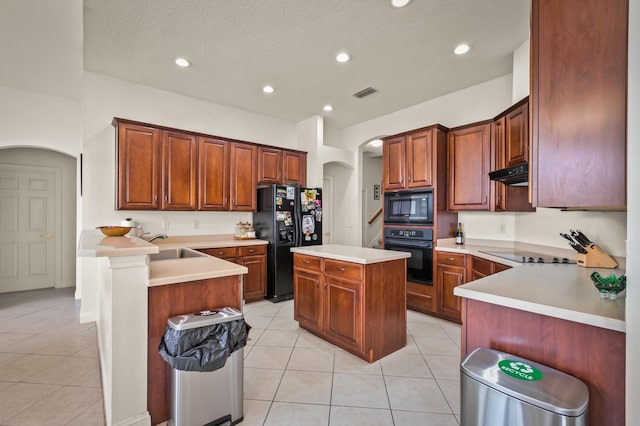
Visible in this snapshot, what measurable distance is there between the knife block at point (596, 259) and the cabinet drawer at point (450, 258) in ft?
3.83

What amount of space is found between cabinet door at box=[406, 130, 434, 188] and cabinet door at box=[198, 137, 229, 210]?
256 cm

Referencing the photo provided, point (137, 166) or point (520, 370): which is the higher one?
point (137, 166)

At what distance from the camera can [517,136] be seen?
2801 mm

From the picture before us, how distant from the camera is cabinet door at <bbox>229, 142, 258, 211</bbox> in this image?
14.0ft

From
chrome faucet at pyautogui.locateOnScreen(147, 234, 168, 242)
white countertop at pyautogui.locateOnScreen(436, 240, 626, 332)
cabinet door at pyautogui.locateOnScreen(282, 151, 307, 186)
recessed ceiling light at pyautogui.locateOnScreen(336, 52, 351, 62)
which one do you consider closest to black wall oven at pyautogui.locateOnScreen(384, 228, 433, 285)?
white countertop at pyautogui.locateOnScreen(436, 240, 626, 332)

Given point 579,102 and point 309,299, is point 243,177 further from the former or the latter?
point 579,102

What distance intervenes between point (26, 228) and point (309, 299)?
4839 mm

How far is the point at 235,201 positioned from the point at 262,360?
2419 millimetres

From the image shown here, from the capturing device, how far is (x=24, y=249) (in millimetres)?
4594

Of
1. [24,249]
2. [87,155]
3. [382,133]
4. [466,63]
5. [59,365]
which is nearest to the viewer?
[59,365]

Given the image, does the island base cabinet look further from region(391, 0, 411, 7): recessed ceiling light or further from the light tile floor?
region(391, 0, 411, 7): recessed ceiling light

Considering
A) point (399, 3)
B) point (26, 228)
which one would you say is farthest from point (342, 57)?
point (26, 228)

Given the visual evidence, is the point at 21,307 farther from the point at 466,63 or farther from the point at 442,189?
the point at 466,63

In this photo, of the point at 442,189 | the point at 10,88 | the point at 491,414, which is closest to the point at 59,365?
the point at 491,414
